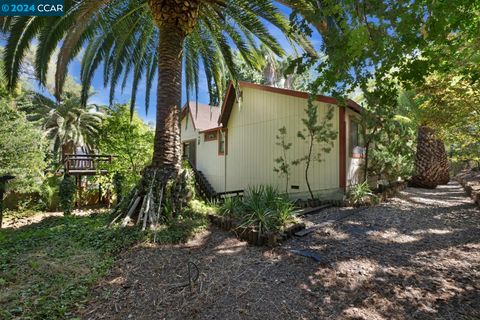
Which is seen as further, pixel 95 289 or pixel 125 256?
pixel 125 256

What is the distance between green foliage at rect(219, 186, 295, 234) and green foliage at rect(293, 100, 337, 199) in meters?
2.83

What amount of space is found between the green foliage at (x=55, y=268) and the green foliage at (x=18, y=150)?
5.19 metres

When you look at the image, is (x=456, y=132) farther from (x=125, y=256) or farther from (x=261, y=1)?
(x=125, y=256)

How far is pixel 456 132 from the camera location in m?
8.95

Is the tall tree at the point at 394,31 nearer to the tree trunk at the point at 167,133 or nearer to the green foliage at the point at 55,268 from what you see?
the tree trunk at the point at 167,133

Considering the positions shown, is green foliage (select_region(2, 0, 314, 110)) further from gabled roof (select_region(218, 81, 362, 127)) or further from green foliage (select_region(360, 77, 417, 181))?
green foliage (select_region(360, 77, 417, 181))

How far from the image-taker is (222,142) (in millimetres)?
14016

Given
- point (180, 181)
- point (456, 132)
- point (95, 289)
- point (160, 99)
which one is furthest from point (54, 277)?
point (456, 132)

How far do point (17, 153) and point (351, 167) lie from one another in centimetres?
1296

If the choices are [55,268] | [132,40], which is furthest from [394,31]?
[132,40]

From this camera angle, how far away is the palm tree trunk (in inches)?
232

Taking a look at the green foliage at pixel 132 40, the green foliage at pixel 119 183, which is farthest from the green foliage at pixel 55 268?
the green foliage at pixel 119 183

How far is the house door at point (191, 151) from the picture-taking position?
16.8 m

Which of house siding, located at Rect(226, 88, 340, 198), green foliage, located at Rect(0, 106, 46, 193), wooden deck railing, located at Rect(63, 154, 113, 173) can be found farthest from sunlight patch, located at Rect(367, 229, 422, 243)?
green foliage, located at Rect(0, 106, 46, 193)
